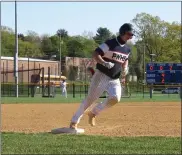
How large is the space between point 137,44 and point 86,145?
7144 cm

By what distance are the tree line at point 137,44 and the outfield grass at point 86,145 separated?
56430mm

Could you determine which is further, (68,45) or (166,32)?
(68,45)

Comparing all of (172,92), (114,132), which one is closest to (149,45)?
(172,92)

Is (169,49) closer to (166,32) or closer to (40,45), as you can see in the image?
(166,32)

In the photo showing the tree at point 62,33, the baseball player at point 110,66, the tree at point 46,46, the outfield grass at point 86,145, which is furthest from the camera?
the tree at point 62,33

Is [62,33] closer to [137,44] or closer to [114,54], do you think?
[137,44]

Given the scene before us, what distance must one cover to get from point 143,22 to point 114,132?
65.8 m

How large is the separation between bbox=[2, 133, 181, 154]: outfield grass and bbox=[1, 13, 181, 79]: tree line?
5643 centimetres

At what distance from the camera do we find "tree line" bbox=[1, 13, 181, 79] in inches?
2815

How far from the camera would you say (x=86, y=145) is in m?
6.91

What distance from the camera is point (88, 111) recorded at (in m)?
9.19

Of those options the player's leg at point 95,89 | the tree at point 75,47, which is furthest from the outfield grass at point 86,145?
the tree at point 75,47

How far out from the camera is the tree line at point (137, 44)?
71.5m

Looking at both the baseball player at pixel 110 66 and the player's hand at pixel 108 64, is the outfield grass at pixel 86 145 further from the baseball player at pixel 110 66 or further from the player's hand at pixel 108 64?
the player's hand at pixel 108 64
